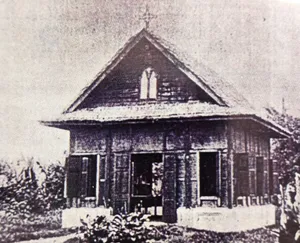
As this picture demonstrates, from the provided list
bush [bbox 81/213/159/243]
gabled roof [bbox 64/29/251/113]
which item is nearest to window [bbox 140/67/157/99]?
gabled roof [bbox 64/29/251/113]

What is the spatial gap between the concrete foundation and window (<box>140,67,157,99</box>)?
0.79m

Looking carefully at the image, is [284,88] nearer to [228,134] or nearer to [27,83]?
[228,134]

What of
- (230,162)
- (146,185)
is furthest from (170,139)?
(146,185)

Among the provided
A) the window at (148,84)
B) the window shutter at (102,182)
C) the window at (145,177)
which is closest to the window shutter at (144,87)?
the window at (148,84)

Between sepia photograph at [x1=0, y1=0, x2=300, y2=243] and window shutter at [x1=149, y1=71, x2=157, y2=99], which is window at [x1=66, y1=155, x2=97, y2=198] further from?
window shutter at [x1=149, y1=71, x2=157, y2=99]

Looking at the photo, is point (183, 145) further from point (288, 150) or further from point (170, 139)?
point (288, 150)

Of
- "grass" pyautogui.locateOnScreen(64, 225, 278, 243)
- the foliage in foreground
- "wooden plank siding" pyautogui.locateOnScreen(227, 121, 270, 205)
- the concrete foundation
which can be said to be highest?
"wooden plank siding" pyautogui.locateOnScreen(227, 121, 270, 205)

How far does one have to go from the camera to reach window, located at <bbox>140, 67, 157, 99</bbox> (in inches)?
143

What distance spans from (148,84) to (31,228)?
1.20 metres

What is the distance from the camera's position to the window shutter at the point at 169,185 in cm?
371

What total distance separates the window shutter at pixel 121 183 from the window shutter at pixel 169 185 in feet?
0.86

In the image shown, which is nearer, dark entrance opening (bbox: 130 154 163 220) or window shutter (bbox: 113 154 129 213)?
window shutter (bbox: 113 154 129 213)

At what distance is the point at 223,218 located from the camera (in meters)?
3.61

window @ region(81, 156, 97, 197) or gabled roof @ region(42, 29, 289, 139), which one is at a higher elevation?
gabled roof @ region(42, 29, 289, 139)
